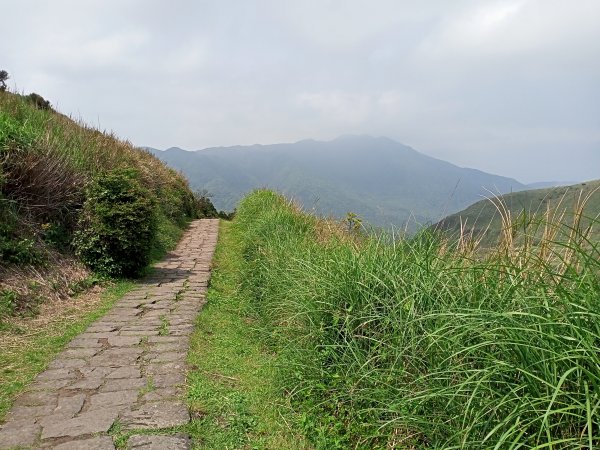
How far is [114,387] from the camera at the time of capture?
298cm

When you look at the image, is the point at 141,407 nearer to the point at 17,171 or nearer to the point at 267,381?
the point at 267,381

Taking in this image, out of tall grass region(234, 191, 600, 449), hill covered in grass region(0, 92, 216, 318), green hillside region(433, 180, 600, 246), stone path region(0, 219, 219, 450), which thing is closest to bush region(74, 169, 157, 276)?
hill covered in grass region(0, 92, 216, 318)

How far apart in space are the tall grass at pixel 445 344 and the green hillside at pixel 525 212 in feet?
0.50

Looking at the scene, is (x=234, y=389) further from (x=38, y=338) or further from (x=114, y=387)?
(x=38, y=338)

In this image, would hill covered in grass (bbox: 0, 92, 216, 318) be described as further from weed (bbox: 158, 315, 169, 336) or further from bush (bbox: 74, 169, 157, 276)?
weed (bbox: 158, 315, 169, 336)

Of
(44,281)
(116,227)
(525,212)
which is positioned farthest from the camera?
(116,227)

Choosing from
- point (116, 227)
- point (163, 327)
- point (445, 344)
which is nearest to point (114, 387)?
point (163, 327)

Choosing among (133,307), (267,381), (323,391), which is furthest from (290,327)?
(133,307)

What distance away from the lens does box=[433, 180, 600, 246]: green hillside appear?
2377 millimetres

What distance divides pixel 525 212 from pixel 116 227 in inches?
210

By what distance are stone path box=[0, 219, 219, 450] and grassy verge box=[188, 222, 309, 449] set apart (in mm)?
115

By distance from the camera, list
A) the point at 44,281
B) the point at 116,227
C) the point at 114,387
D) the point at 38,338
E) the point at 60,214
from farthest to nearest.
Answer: the point at 60,214
the point at 116,227
the point at 44,281
the point at 38,338
the point at 114,387

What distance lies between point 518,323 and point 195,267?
257 inches

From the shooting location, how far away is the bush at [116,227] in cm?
610
